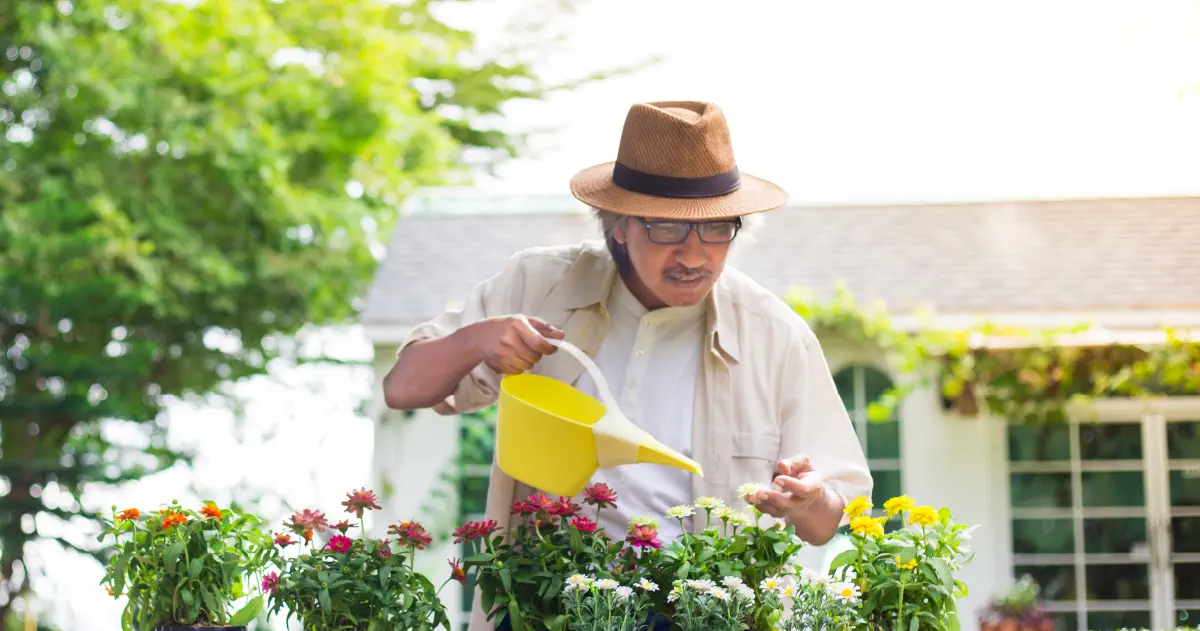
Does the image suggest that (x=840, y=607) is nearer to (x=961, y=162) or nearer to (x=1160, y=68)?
(x=1160, y=68)

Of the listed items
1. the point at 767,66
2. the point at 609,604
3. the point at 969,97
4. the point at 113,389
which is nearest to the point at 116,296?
the point at 113,389

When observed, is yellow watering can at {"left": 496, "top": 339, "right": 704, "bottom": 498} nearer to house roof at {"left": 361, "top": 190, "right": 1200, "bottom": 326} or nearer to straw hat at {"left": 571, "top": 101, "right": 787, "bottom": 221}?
straw hat at {"left": 571, "top": 101, "right": 787, "bottom": 221}

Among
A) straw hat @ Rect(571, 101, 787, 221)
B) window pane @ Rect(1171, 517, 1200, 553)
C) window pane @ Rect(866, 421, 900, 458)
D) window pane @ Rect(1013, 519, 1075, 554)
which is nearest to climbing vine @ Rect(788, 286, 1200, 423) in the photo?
window pane @ Rect(866, 421, 900, 458)

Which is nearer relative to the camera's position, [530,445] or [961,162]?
[530,445]

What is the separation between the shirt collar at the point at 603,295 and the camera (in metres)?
2.08

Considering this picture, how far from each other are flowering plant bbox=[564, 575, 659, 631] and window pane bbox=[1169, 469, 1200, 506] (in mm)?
5683

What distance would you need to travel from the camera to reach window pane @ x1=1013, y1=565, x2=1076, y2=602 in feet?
21.7

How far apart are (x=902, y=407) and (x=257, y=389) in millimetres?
4939

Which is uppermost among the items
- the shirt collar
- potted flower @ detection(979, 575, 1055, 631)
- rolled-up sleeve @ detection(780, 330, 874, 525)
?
the shirt collar

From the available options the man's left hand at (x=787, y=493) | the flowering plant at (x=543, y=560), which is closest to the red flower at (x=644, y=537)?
the flowering plant at (x=543, y=560)

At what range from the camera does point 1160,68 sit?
5.35 metres

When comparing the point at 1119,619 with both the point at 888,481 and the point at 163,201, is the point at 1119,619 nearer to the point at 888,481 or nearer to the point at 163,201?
the point at 888,481

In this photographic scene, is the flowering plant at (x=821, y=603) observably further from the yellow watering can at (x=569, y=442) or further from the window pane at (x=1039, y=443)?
the window pane at (x=1039, y=443)

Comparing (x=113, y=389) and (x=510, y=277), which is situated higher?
(x=510, y=277)
